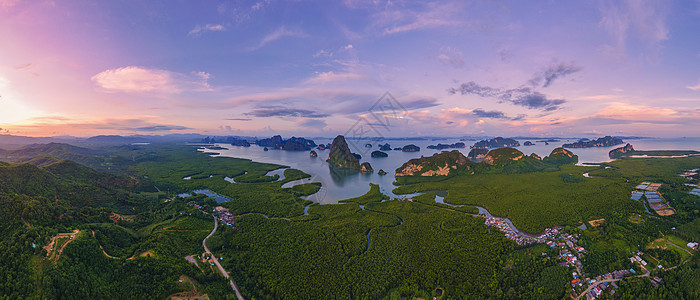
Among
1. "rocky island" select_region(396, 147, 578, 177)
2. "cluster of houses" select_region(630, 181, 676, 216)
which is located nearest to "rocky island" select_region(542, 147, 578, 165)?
"rocky island" select_region(396, 147, 578, 177)

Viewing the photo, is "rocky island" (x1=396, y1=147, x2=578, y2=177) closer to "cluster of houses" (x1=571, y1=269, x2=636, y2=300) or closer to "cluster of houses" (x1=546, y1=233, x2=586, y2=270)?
"cluster of houses" (x1=546, y1=233, x2=586, y2=270)

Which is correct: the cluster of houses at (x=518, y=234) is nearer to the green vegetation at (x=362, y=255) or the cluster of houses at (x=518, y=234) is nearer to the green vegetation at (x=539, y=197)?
the green vegetation at (x=539, y=197)

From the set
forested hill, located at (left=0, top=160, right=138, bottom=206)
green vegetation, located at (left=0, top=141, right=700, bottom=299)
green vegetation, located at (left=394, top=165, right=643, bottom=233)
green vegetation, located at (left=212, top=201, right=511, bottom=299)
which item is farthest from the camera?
green vegetation, located at (left=394, top=165, right=643, bottom=233)

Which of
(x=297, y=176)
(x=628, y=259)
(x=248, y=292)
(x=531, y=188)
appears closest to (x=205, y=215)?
(x=248, y=292)

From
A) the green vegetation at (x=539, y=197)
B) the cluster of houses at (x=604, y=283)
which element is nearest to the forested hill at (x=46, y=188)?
the green vegetation at (x=539, y=197)

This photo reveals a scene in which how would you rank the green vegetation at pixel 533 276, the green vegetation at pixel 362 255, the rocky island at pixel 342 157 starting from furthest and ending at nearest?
the rocky island at pixel 342 157 < the green vegetation at pixel 362 255 < the green vegetation at pixel 533 276

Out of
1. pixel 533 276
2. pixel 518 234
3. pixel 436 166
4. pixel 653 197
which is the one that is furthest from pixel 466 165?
pixel 533 276

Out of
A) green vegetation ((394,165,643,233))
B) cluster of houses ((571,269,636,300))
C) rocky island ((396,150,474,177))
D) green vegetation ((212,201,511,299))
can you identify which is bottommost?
green vegetation ((212,201,511,299))

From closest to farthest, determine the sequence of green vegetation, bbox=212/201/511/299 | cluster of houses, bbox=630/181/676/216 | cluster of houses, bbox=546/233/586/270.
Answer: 1. green vegetation, bbox=212/201/511/299
2. cluster of houses, bbox=546/233/586/270
3. cluster of houses, bbox=630/181/676/216
